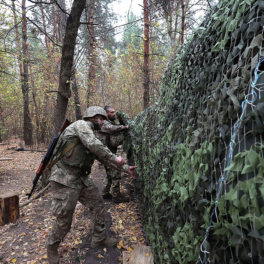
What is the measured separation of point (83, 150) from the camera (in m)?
2.97

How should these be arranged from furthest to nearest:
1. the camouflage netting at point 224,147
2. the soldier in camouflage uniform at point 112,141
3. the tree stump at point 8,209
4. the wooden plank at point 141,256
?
the soldier in camouflage uniform at point 112,141
the tree stump at point 8,209
the wooden plank at point 141,256
the camouflage netting at point 224,147

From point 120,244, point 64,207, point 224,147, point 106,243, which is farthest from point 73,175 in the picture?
point 224,147

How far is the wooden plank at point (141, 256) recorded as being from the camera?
2.65 meters

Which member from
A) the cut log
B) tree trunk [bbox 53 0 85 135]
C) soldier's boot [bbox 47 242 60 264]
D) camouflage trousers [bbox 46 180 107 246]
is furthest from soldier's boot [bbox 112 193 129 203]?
tree trunk [bbox 53 0 85 135]

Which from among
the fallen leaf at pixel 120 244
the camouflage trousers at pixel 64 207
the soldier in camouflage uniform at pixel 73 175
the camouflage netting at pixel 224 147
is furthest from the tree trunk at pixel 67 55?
the camouflage netting at pixel 224 147

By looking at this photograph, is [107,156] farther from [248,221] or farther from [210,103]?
[248,221]

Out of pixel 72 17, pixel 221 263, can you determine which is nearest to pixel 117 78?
pixel 72 17

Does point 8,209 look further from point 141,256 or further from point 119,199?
point 141,256

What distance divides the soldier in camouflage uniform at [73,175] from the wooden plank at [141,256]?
0.64 metres

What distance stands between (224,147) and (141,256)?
252 cm

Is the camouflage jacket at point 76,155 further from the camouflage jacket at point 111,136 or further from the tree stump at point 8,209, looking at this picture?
the tree stump at point 8,209

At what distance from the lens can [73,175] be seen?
9.60 feet

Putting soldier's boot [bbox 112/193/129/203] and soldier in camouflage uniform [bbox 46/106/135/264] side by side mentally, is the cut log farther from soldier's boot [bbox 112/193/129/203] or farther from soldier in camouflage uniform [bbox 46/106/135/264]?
soldier's boot [bbox 112/193/129/203]

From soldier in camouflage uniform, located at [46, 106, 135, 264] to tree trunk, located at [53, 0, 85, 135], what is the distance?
8.96 feet
